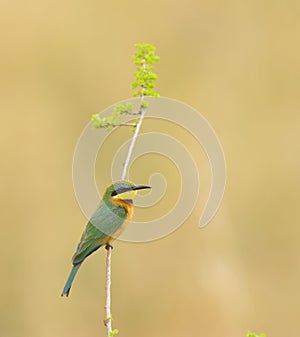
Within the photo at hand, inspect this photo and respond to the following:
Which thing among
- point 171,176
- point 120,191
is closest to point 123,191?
point 120,191

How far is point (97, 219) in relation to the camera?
133cm

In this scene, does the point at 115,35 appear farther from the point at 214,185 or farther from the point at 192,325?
the point at 192,325

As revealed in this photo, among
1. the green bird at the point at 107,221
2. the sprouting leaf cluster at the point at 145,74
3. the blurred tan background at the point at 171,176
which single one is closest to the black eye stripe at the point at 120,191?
the green bird at the point at 107,221

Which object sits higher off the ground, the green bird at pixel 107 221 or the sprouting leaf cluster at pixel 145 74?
the sprouting leaf cluster at pixel 145 74

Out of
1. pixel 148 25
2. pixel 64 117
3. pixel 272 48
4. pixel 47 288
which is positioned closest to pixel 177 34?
pixel 148 25

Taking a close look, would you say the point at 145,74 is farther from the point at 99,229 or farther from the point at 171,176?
the point at 171,176

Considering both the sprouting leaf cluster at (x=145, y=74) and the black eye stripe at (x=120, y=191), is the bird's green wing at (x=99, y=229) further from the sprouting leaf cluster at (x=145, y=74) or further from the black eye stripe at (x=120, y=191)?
the sprouting leaf cluster at (x=145, y=74)

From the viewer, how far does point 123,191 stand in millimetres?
1277

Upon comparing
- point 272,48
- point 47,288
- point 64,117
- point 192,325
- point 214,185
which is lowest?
point 192,325

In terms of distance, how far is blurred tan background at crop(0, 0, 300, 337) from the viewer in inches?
83.7

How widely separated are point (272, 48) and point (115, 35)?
518mm

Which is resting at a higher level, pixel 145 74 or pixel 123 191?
pixel 145 74

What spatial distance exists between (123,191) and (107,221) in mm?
88

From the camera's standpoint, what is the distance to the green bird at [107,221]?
126 centimetres
